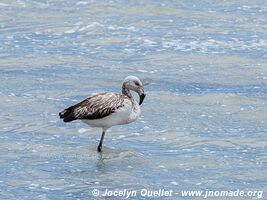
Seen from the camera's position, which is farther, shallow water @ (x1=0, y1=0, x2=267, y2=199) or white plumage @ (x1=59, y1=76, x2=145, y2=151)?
white plumage @ (x1=59, y1=76, x2=145, y2=151)

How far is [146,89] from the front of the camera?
17.3m

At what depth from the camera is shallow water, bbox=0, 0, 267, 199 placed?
12695 mm

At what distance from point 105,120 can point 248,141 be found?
6.27ft

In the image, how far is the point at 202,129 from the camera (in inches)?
584

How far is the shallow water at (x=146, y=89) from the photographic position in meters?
12.7

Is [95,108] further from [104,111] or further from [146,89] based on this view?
[146,89]

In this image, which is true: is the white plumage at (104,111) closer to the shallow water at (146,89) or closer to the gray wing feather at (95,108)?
the gray wing feather at (95,108)

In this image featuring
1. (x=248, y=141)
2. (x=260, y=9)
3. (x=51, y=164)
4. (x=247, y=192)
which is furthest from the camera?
(x=260, y=9)

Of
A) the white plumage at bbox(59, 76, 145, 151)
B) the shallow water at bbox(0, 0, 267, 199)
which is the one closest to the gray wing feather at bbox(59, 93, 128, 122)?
the white plumage at bbox(59, 76, 145, 151)

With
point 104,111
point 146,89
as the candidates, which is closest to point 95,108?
point 104,111

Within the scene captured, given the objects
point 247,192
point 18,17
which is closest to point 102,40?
point 18,17

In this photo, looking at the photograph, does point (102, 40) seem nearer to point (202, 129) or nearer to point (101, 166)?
point (202, 129)

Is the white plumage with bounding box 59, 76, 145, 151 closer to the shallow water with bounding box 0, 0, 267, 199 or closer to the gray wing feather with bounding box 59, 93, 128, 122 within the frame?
the gray wing feather with bounding box 59, 93, 128, 122

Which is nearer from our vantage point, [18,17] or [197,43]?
[197,43]
